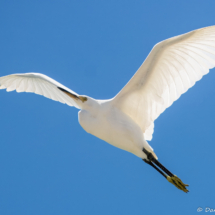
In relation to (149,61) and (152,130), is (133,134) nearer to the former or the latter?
(152,130)

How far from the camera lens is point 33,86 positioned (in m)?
9.89

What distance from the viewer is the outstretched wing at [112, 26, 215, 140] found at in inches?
283

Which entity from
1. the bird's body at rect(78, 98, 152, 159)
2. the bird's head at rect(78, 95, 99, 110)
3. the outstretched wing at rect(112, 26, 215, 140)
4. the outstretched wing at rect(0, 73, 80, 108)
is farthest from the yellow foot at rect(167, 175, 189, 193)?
the outstretched wing at rect(0, 73, 80, 108)

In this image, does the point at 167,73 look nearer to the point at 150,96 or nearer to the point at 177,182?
the point at 150,96

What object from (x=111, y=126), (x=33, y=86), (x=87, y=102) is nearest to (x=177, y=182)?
(x=111, y=126)

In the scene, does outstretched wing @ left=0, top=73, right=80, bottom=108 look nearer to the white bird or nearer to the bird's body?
the white bird

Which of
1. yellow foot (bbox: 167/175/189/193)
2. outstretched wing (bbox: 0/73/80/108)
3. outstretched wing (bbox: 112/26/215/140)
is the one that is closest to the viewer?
outstretched wing (bbox: 112/26/215/140)

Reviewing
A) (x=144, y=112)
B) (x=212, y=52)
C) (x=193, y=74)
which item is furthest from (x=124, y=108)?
(x=212, y=52)

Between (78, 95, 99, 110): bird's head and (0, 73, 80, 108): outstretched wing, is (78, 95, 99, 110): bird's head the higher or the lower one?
the lower one

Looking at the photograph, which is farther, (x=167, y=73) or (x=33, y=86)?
(x=33, y=86)

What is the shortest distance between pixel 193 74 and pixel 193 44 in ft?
2.00

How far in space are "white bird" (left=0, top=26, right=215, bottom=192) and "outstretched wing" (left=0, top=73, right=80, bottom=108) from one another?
2.31 ft

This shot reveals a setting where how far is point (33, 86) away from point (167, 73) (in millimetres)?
3861

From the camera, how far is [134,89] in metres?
7.87
